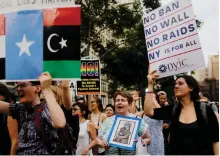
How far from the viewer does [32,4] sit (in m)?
3.71

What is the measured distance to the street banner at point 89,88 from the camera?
12.2 m

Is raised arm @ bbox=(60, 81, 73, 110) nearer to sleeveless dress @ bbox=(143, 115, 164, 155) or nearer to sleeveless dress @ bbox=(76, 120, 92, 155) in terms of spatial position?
sleeveless dress @ bbox=(143, 115, 164, 155)

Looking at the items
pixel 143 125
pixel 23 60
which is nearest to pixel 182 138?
pixel 143 125

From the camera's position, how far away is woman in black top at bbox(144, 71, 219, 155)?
3.83 meters

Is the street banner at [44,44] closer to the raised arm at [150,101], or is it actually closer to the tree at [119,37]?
the raised arm at [150,101]

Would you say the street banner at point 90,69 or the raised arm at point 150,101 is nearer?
the raised arm at point 150,101

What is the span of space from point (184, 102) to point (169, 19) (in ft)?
3.50

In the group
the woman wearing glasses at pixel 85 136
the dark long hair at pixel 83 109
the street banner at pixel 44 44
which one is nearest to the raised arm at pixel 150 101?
the street banner at pixel 44 44

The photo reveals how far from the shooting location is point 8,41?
3730mm

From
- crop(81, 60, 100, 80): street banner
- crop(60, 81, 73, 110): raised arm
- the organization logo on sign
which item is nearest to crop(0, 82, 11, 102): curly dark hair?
crop(60, 81, 73, 110): raised arm

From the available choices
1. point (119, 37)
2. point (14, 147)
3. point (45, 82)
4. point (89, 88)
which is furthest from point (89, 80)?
point (119, 37)

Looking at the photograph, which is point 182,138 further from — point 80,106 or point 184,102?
point 80,106

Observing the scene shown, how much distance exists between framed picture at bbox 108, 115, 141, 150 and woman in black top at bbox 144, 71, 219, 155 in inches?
13.8

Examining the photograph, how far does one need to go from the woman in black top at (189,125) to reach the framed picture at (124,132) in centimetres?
35
